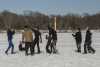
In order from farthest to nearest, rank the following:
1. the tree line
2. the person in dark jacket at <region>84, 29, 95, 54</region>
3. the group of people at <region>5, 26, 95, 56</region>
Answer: the tree line
the person in dark jacket at <region>84, 29, 95, 54</region>
the group of people at <region>5, 26, 95, 56</region>

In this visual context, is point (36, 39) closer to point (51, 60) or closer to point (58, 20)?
point (51, 60)

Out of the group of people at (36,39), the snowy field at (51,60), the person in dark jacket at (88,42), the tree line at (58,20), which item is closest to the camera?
the snowy field at (51,60)

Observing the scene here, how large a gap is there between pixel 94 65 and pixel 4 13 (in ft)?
356

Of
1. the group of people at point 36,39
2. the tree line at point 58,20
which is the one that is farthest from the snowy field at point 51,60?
the tree line at point 58,20

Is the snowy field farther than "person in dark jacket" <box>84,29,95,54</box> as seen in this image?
No

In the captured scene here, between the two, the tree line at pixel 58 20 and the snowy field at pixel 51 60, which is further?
the tree line at pixel 58 20

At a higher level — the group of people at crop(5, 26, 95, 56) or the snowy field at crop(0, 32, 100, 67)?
the group of people at crop(5, 26, 95, 56)

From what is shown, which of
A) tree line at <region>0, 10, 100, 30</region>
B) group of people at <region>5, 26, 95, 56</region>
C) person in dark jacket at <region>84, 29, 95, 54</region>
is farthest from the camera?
tree line at <region>0, 10, 100, 30</region>

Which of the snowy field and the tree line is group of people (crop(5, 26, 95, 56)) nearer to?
the snowy field

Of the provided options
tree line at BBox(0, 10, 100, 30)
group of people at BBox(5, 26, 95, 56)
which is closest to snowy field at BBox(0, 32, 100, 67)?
group of people at BBox(5, 26, 95, 56)

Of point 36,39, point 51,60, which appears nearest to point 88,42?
point 36,39

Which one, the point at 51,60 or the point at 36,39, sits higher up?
the point at 36,39

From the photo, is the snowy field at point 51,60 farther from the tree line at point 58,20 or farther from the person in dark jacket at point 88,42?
the tree line at point 58,20

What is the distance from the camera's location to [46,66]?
402 inches
